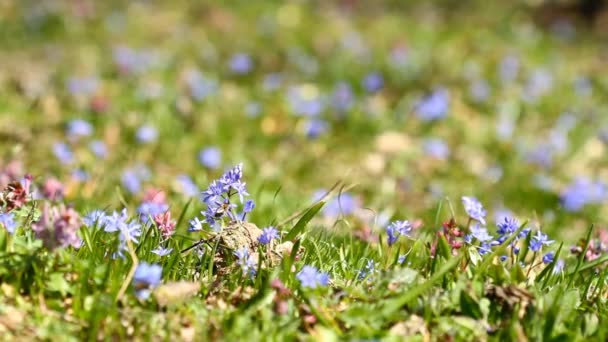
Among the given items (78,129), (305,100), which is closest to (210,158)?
(78,129)

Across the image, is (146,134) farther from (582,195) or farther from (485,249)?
(485,249)

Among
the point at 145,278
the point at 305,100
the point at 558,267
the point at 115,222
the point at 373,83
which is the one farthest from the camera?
the point at 373,83

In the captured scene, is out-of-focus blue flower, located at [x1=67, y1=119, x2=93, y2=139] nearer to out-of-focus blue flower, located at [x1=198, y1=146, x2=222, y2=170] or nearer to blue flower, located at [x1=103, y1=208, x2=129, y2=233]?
out-of-focus blue flower, located at [x1=198, y1=146, x2=222, y2=170]

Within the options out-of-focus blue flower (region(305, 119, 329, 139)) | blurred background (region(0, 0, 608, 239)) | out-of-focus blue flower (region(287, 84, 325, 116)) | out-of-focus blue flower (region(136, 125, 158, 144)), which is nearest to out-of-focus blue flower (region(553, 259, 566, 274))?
blurred background (region(0, 0, 608, 239))

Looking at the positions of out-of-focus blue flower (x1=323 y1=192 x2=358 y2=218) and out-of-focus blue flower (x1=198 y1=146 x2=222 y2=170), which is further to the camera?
out-of-focus blue flower (x1=198 y1=146 x2=222 y2=170)

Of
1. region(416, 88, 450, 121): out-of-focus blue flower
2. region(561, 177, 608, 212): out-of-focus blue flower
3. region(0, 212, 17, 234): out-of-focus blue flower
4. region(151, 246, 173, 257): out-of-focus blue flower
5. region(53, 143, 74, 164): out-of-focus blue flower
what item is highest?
region(416, 88, 450, 121): out-of-focus blue flower

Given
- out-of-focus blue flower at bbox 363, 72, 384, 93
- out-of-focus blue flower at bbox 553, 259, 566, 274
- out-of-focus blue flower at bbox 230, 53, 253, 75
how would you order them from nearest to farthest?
1. out-of-focus blue flower at bbox 553, 259, 566, 274
2. out-of-focus blue flower at bbox 363, 72, 384, 93
3. out-of-focus blue flower at bbox 230, 53, 253, 75

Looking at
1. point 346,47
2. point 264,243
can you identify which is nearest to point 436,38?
point 346,47

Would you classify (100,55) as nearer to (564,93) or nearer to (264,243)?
(564,93)
